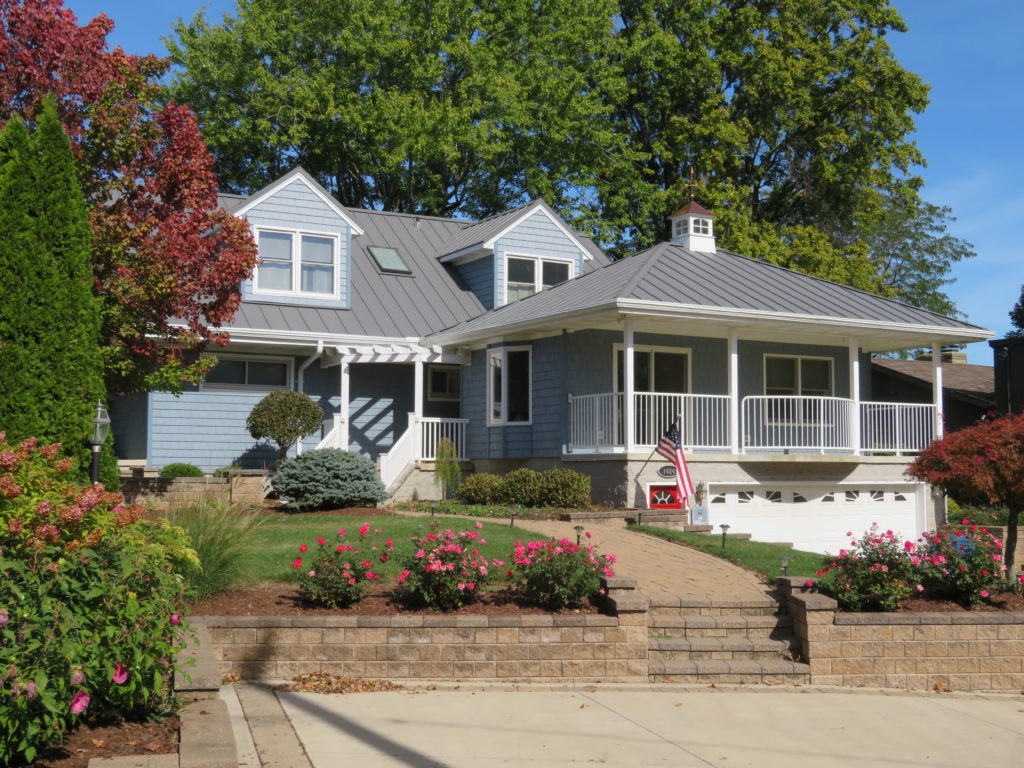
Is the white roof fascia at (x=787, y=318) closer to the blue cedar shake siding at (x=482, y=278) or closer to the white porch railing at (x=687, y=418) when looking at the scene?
the white porch railing at (x=687, y=418)

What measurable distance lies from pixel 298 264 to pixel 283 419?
4016 millimetres

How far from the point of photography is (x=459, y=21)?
3297 centimetres

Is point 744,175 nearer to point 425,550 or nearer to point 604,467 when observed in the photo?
point 604,467

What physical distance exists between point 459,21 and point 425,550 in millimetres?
26165

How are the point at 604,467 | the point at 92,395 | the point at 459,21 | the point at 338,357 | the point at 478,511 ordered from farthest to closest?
the point at 459,21
the point at 338,357
the point at 604,467
the point at 478,511
the point at 92,395

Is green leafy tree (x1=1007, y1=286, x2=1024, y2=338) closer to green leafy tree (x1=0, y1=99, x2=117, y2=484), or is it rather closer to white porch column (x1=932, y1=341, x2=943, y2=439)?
white porch column (x1=932, y1=341, x2=943, y2=439)

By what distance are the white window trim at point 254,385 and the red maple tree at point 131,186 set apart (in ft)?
16.7

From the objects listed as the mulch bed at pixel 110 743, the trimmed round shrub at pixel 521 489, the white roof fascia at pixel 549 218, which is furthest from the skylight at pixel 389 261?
the mulch bed at pixel 110 743

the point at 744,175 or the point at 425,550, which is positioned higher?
the point at 744,175

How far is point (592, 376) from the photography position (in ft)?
64.9

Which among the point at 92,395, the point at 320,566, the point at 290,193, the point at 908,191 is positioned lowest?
the point at 320,566

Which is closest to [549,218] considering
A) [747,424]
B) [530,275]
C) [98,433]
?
[530,275]

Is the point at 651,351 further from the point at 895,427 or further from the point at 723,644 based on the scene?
the point at 723,644

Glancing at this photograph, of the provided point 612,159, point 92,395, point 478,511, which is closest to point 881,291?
point 612,159
